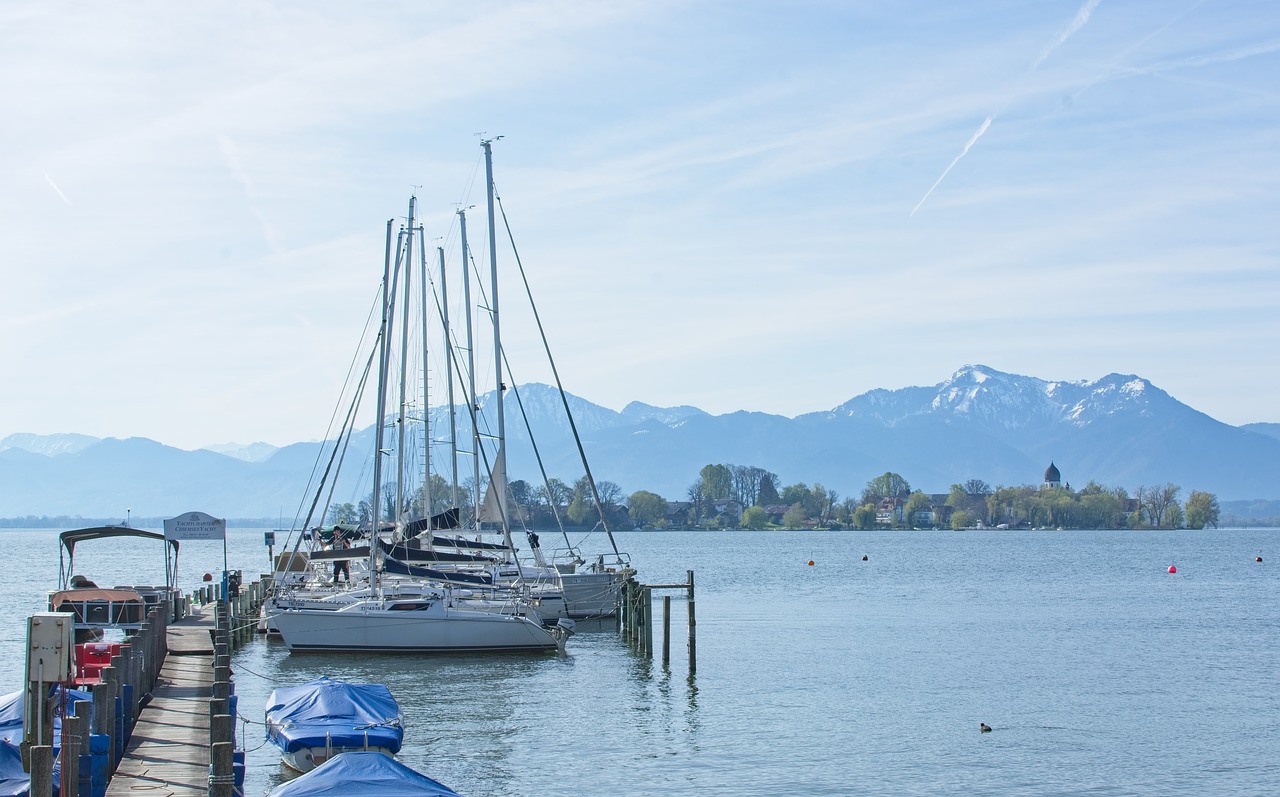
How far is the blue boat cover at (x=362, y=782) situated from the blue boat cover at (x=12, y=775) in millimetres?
3513

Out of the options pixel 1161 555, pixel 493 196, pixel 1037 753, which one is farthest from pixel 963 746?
pixel 1161 555

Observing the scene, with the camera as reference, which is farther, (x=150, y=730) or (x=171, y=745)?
(x=150, y=730)

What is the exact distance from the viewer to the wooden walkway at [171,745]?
22.0 meters

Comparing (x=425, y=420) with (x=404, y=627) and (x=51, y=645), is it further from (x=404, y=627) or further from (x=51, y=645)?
(x=51, y=645)

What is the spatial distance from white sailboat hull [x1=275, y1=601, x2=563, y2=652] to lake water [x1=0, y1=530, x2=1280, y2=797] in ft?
1.84

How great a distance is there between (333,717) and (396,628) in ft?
63.2

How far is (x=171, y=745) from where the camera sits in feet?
82.8

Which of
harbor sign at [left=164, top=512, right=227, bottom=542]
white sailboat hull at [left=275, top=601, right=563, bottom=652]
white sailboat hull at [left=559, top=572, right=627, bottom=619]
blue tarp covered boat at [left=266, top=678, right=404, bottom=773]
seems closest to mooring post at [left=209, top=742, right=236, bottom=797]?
blue tarp covered boat at [left=266, top=678, right=404, bottom=773]

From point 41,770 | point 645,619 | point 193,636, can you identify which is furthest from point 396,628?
point 41,770

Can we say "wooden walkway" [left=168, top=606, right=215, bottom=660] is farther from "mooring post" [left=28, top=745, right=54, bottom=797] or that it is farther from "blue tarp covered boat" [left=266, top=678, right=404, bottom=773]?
"mooring post" [left=28, top=745, right=54, bottom=797]

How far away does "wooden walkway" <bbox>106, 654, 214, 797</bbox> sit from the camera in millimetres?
22047

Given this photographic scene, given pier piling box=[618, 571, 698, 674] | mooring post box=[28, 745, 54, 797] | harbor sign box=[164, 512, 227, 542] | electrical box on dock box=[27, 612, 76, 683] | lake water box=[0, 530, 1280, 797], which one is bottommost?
lake water box=[0, 530, 1280, 797]

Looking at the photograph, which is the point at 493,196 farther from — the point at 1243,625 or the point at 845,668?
the point at 1243,625

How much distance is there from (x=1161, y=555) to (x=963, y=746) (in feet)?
456
